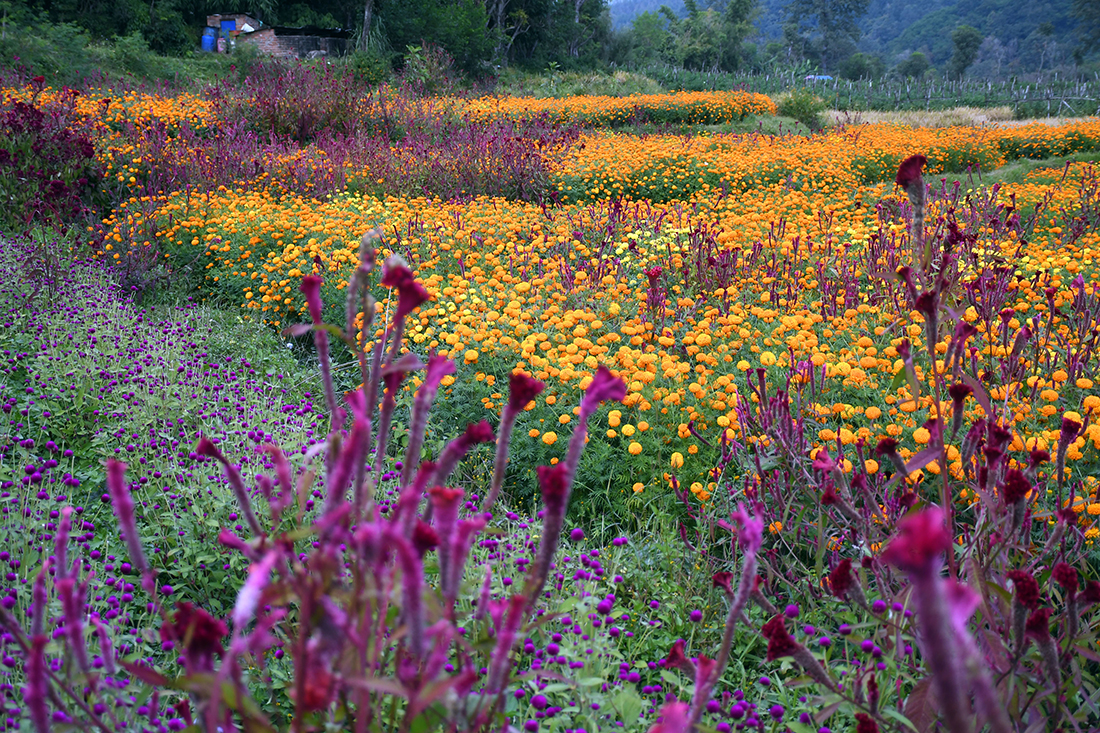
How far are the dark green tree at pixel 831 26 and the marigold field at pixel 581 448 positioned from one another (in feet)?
264

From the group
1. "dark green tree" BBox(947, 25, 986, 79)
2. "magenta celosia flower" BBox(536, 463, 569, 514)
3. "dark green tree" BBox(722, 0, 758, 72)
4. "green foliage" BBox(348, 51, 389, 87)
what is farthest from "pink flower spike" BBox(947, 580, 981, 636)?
"dark green tree" BBox(947, 25, 986, 79)

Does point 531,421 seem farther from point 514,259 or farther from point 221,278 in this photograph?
point 221,278

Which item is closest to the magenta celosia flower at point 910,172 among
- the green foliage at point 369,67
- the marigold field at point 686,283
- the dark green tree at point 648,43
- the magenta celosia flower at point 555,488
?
the marigold field at point 686,283

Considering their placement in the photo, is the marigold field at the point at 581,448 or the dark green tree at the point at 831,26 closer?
the marigold field at the point at 581,448

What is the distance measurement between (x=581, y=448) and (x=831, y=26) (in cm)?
9189

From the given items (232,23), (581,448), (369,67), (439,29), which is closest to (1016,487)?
(581,448)

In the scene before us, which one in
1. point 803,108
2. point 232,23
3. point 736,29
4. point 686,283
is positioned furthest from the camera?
point 736,29

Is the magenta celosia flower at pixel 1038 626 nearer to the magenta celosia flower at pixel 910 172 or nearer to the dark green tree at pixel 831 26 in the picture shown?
the magenta celosia flower at pixel 910 172

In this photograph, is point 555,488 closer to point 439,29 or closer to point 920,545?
point 920,545

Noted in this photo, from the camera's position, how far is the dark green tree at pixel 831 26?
253 ft

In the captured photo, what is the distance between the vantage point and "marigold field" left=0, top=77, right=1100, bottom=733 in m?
0.85

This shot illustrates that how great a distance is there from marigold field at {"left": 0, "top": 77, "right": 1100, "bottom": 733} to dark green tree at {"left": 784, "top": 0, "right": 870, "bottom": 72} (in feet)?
264

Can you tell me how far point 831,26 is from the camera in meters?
78.1

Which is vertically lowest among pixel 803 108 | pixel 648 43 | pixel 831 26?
pixel 803 108
